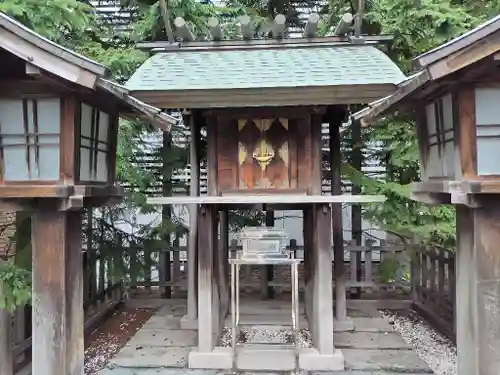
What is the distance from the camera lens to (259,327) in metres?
7.70

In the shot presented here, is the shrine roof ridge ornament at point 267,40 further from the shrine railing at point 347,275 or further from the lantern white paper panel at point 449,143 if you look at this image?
the shrine railing at point 347,275

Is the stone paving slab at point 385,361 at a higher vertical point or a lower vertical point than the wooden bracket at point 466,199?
lower

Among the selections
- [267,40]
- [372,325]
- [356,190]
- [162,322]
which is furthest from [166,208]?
[372,325]

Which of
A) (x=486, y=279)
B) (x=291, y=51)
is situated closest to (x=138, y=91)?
(x=291, y=51)

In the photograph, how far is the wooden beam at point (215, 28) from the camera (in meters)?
6.52

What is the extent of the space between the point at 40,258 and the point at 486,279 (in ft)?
12.9

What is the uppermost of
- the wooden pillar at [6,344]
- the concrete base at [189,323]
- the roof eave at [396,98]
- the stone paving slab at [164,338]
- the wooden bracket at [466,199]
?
the roof eave at [396,98]

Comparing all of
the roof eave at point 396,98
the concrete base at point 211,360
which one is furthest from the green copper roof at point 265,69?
the concrete base at point 211,360

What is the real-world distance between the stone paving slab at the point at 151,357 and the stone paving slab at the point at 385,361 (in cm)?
230

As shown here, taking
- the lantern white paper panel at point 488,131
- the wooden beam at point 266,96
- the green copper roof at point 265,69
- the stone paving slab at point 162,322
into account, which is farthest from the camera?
the stone paving slab at point 162,322

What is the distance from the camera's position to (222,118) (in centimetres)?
630

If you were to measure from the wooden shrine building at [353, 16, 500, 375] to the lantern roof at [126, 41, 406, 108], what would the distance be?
0.96 m

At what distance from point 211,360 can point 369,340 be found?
2593mm

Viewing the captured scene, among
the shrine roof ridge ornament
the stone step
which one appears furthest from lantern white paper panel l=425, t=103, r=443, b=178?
the stone step
